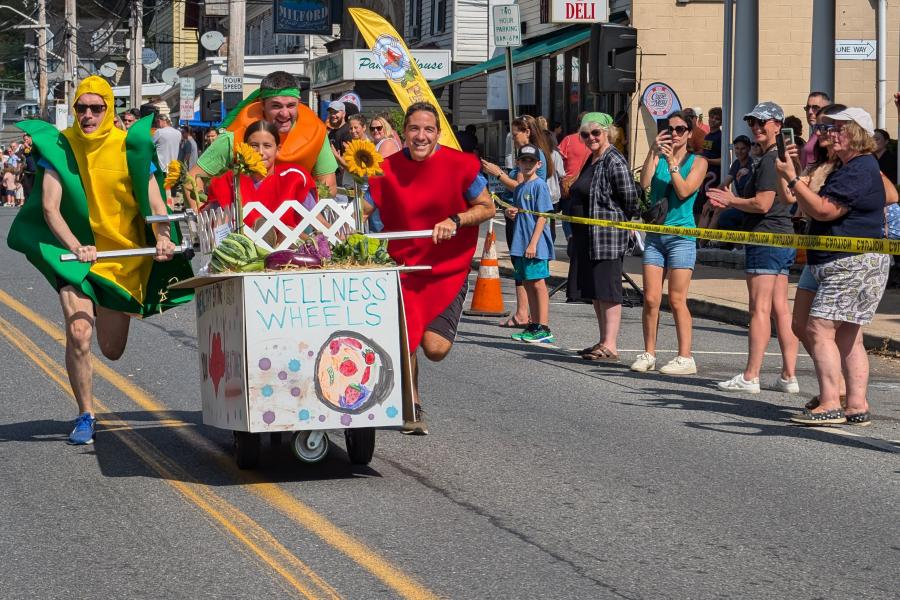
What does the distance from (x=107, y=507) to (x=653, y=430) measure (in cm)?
347

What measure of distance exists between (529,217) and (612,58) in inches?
297

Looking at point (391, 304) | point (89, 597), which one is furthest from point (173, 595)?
point (391, 304)

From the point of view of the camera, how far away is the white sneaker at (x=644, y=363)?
37.9 ft

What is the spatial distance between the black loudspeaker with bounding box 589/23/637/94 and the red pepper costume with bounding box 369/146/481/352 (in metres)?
11.8

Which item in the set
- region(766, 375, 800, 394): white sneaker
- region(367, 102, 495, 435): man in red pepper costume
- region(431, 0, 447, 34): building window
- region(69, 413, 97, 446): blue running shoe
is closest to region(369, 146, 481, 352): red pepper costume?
region(367, 102, 495, 435): man in red pepper costume

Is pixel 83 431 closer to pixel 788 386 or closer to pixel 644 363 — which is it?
pixel 644 363

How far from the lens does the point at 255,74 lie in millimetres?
51688

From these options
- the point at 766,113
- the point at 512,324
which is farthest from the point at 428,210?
the point at 512,324

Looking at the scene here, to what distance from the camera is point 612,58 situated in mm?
20188

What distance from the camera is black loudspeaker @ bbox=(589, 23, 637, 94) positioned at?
19.9 metres

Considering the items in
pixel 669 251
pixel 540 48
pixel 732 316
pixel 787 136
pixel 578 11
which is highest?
pixel 578 11

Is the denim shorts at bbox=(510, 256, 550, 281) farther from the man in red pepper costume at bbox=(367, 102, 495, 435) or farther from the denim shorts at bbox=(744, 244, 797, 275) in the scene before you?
the man in red pepper costume at bbox=(367, 102, 495, 435)

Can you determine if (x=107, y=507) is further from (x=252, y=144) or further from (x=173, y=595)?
(x=252, y=144)

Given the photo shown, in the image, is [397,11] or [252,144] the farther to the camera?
[397,11]
